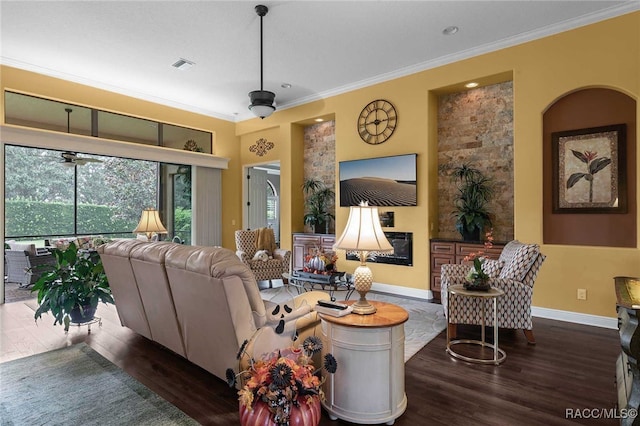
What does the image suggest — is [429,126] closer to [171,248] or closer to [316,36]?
[316,36]

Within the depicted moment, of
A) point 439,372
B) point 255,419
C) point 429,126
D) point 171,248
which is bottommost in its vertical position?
point 439,372

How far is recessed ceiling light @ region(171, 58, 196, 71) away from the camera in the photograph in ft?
16.5

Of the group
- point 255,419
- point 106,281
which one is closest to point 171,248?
point 255,419

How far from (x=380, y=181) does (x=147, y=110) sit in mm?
4747

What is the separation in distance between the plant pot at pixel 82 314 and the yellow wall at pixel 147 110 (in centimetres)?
346

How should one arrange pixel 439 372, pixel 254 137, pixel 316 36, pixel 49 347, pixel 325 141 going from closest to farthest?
pixel 439 372 → pixel 49 347 → pixel 316 36 → pixel 325 141 → pixel 254 137

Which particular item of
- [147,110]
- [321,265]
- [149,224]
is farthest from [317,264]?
[147,110]

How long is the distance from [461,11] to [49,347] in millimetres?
5614

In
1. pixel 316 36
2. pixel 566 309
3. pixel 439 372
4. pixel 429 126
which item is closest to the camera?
pixel 439 372

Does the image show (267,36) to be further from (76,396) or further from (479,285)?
(76,396)

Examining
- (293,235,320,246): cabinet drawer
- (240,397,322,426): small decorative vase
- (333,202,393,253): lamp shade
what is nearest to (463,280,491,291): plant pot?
(333,202,393,253): lamp shade

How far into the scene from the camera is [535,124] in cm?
423

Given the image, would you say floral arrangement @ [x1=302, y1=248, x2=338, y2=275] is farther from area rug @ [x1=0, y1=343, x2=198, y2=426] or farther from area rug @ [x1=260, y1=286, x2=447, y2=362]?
area rug @ [x1=0, y1=343, x2=198, y2=426]

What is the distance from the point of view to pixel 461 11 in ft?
12.5
